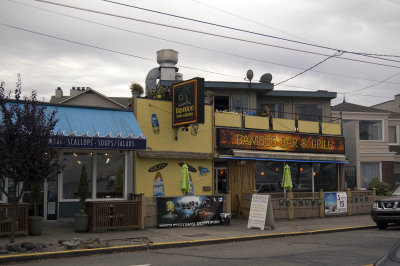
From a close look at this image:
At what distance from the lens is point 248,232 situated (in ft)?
51.6

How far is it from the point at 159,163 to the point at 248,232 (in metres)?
4.98

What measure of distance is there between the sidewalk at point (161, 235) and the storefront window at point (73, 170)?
1196mm

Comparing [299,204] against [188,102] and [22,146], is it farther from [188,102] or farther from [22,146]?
[22,146]

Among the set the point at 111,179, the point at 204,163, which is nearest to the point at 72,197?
the point at 111,179

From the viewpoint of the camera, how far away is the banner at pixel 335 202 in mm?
20828

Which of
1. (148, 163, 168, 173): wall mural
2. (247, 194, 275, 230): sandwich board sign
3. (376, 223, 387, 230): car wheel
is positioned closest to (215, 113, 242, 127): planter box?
(148, 163, 168, 173): wall mural

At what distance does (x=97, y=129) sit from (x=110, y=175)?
7.58 ft

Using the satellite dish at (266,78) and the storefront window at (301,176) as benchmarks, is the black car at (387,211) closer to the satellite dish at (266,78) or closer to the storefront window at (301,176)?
the storefront window at (301,176)

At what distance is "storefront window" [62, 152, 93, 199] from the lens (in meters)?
16.7

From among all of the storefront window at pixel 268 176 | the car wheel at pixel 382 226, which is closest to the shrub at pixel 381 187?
the storefront window at pixel 268 176

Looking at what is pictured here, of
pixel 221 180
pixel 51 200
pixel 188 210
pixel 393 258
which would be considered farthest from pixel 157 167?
pixel 393 258

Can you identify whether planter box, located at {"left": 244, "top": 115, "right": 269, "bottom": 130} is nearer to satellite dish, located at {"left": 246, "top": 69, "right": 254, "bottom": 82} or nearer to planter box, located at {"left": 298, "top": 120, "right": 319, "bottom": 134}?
planter box, located at {"left": 298, "top": 120, "right": 319, "bottom": 134}

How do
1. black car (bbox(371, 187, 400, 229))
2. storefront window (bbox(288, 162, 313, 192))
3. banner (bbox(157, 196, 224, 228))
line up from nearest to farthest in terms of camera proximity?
black car (bbox(371, 187, 400, 229))
banner (bbox(157, 196, 224, 228))
storefront window (bbox(288, 162, 313, 192))

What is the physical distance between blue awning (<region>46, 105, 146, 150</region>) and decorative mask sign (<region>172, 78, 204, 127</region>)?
6.42 feet
